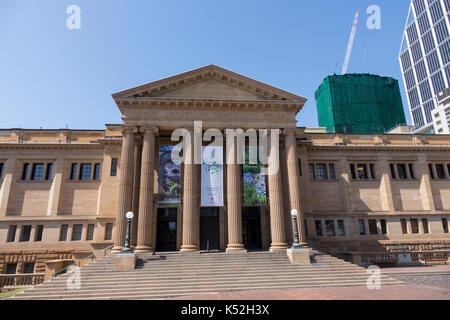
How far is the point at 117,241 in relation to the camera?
78.7 feet

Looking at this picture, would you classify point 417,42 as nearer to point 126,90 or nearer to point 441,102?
point 441,102

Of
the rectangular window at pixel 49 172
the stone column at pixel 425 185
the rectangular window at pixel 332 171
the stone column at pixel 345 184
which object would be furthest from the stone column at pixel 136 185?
the stone column at pixel 425 185

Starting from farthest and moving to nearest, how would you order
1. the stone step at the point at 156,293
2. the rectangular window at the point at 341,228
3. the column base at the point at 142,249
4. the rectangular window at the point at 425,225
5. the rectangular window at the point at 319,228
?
1. the rectangular window at the point at 425,225
2. the rectangular window at the point at 341,228
3. the rectangular window at the point at 319,228
4. the column base at the point at 142,249
5. the stone step at the point at 156,293

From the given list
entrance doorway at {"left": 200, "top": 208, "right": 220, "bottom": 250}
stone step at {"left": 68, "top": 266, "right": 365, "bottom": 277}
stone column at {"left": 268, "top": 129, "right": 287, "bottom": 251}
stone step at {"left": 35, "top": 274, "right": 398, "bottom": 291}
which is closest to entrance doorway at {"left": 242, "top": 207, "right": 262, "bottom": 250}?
entrance doorway at {"left": 200, "top": 208, "right": 220, "bottom": 250}

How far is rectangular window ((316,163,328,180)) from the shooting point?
115 feet

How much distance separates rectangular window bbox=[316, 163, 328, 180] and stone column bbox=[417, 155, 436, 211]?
1155 centimetres

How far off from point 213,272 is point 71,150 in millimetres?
21710

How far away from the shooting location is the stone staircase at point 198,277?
687 inches

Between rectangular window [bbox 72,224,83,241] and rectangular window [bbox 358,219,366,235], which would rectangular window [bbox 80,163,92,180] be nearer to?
rectangular window [bbox 72,224,83,241]

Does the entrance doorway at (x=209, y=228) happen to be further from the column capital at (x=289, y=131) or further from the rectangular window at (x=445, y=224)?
the rectangular window at (x=445, y=224)

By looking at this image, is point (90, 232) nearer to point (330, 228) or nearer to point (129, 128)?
point (129, 128)

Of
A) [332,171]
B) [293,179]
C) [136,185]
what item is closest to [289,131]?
[293,179]

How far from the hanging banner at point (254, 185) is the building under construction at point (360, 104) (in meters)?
51.1
